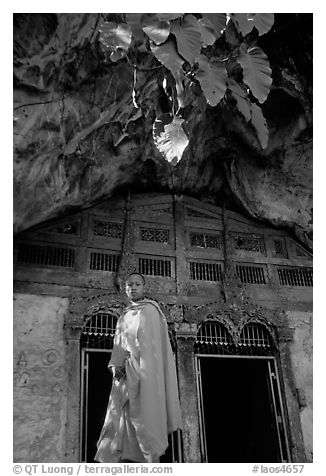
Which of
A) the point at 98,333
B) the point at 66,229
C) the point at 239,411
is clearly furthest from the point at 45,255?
the point at 239,411

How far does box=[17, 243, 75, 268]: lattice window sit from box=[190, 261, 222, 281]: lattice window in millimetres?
1822

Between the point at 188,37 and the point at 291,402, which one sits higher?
the point at 188,37

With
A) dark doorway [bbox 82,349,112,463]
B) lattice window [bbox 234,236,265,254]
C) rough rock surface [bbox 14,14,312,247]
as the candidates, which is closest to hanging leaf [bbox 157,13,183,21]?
rough rock surface [bbox 14,14,312,247]

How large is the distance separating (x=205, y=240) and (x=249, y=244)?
0.76 meters

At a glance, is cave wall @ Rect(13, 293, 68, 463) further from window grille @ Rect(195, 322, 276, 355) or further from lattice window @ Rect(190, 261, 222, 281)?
lattice window @ Rect(190, 261, 222, 281)

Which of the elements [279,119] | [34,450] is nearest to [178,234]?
[279,119]

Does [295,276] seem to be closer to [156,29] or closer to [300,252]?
Result: [300,252]

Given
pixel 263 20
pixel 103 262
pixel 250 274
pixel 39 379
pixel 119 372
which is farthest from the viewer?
pixel 250 274

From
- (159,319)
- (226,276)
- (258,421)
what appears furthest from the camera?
(258,421)

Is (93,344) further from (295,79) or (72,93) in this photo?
(295,79)

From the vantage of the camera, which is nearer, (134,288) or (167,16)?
(167,16)

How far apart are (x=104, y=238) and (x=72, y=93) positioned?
2227 mm

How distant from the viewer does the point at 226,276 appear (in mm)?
7195

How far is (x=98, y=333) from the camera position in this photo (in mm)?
6227
